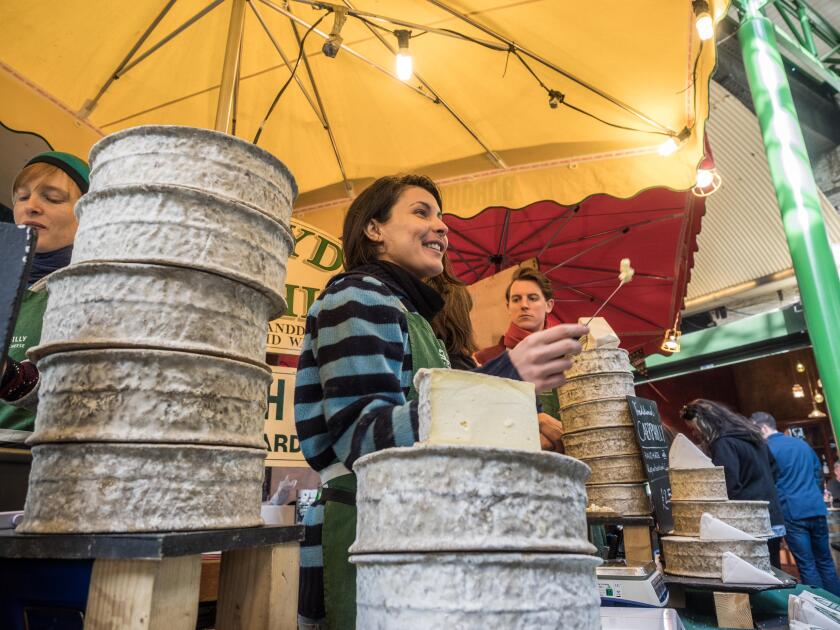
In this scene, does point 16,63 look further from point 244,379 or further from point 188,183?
point 244,379

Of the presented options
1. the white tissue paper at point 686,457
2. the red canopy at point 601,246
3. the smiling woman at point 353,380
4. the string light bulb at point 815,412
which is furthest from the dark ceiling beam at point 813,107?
the smiling woman at point 353,380

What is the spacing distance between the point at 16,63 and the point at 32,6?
252 mm

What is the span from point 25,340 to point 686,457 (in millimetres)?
2698

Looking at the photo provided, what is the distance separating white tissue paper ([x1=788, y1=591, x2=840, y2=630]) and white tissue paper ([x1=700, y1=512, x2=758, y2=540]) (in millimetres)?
357

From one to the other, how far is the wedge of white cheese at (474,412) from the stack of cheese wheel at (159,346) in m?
0.36

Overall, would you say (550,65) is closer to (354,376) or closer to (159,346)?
(354,376)

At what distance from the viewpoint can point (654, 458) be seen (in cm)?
235

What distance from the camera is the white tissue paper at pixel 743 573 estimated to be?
2108 mm

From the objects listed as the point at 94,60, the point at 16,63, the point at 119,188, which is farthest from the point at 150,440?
the point at 94,60

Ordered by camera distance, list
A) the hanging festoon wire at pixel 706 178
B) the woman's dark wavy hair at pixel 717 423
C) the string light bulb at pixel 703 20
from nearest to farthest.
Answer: the string light bulb at pixel 703 20 → the hanging festoon wire at pixel 706 178 → the woman's dark wavy hair at pixel 717 423

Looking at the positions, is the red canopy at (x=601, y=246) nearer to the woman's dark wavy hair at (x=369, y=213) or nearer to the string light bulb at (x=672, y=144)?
the string light bulb at (x=672, y=144)

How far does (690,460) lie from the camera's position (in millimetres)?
2660

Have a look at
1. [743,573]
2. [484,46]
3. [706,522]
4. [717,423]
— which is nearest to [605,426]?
[706,522]

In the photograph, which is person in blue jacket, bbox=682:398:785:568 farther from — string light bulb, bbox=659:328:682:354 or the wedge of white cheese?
Answer: the wedge of white cheese
